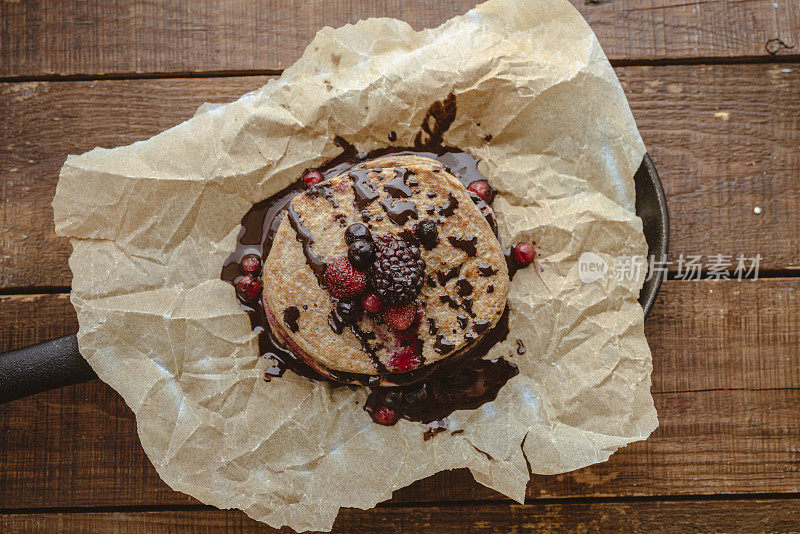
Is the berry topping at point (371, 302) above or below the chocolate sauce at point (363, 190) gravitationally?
below

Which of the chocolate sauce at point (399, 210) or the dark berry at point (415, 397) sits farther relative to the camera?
the dark berry at point (415, 397)

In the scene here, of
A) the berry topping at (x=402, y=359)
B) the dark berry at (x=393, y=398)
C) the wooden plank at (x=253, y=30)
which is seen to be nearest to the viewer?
the berry topping at (x=402, y=359)

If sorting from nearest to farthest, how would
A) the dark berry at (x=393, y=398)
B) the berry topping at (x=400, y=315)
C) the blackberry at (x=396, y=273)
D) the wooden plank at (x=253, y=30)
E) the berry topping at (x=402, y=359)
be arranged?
the blackberry at (x=396, y=273) → the berry topping at (x=400, y=315) → the berry topping at (x=402, y=359) → the dark berry at (x=393, y=398) → the wooden plank at (x=253, y=30)

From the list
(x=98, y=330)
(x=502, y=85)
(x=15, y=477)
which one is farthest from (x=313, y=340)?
(x=15, y=477)

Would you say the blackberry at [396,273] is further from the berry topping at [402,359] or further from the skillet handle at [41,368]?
the skillet handle at [41,368]

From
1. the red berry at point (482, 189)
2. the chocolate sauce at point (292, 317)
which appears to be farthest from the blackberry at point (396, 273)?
the red berry at point (482, 189)

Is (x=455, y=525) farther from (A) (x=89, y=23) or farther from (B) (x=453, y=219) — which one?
(A) (x=89, y=23)

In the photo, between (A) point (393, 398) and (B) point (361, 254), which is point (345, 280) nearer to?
(B) point (361, 254)

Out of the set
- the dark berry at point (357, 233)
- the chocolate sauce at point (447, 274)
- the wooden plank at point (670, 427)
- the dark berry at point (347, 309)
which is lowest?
the wooden plank at point (670, 427)
